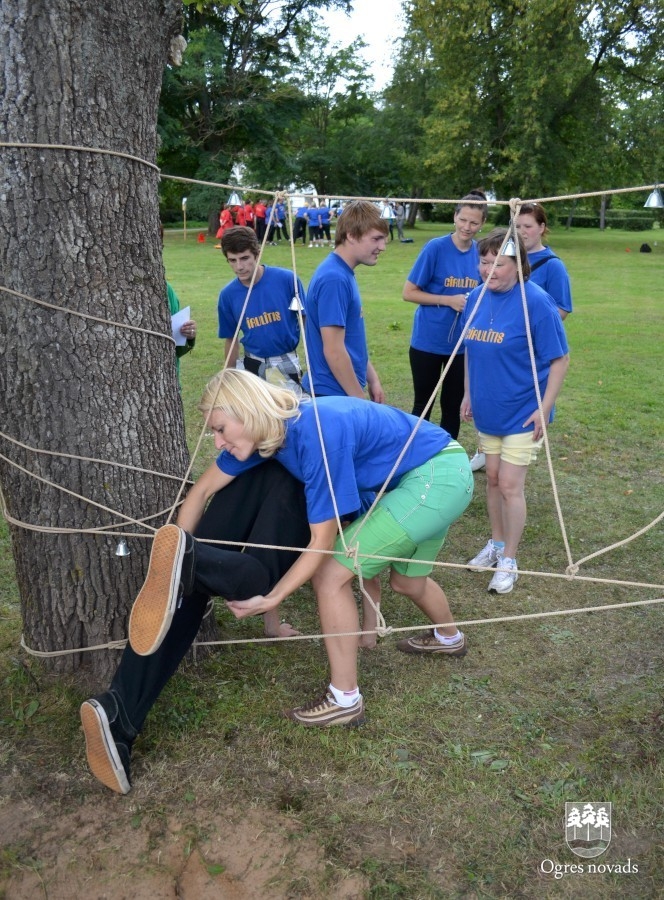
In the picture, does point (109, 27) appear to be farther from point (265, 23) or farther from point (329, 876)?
point (265, 23)

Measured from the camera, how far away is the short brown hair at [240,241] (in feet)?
11.2

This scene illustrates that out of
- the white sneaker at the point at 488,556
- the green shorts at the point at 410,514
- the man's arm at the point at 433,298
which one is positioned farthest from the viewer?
the man's arm at the point at 433,298

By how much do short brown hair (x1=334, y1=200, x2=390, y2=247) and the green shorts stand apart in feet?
3.47

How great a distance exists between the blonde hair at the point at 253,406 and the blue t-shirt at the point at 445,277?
1.96m

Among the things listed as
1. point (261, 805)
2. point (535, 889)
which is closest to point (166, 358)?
point (261, 805)

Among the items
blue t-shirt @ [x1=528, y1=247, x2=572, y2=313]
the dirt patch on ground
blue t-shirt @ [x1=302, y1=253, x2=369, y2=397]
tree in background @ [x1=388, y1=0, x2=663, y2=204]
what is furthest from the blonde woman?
tree in background @ [x1=388, y1=0, x2=663, y2=204]

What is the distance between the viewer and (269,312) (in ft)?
11.6

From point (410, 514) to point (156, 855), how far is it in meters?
1.15

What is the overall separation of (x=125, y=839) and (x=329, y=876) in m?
0.55

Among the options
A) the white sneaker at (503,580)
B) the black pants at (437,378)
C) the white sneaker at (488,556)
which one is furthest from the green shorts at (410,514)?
the black pants at (437,378)

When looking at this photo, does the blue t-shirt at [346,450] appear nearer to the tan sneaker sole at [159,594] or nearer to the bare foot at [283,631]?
the tan sneaker sole at [159,594]

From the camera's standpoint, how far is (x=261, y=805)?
215 cm

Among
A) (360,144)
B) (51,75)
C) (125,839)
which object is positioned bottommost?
(125,839)

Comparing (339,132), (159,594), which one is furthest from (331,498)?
(339,132)
